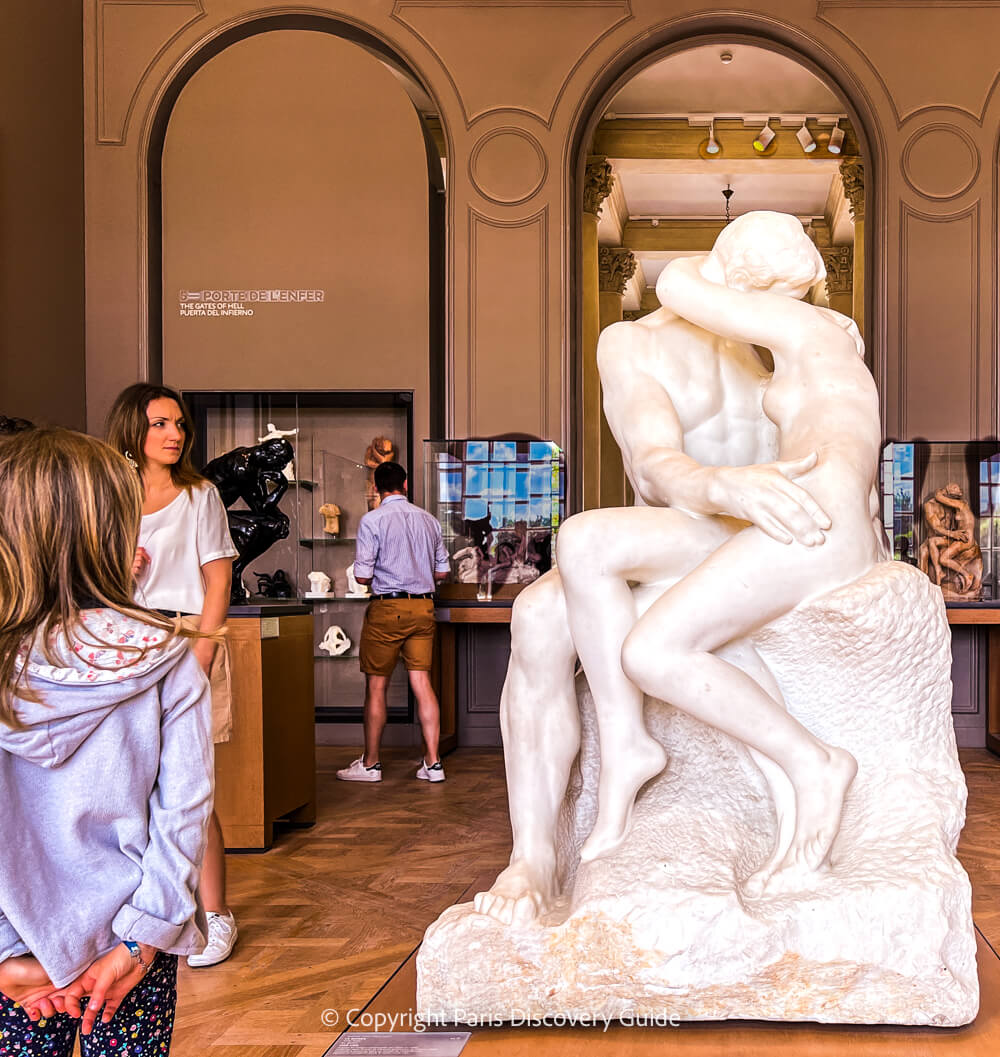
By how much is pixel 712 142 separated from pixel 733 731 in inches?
392

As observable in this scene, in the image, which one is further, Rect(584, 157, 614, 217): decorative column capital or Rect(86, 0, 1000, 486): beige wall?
Rect(584, 157, 614, 217): decorative column capital

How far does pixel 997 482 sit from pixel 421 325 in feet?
12.7

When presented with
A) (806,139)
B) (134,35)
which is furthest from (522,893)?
(806,139)

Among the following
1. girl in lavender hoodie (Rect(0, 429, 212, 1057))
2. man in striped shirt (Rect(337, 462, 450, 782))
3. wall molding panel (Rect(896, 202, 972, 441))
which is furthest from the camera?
wall molding panel (Rect(896, 202, 972, 441))

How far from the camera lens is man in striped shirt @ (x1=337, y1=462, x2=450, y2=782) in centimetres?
668

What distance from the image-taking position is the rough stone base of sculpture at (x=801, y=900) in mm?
2459

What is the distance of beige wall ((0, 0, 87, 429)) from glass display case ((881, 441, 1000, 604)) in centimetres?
533

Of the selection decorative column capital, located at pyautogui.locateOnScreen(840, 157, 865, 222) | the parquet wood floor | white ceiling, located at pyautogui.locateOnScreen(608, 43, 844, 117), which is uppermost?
white ceiling, located at pyautogui.locateOnScreen(608, 43, 844, 117)

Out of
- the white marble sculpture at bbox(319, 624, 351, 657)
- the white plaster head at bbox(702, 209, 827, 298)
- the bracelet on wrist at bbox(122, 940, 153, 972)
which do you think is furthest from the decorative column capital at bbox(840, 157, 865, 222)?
the bracelet on wrist at bbox(122, 940, 153, 972)

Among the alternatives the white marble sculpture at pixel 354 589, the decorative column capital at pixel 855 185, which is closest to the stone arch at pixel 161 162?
the white marble sculpture at pixel 354 589

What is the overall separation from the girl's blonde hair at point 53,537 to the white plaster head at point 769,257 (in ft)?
6.12

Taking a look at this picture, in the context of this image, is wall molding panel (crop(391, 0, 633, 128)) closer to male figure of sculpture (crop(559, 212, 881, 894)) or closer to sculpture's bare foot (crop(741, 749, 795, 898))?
male figure of sculpture (crop(559, 212, 881, 894))

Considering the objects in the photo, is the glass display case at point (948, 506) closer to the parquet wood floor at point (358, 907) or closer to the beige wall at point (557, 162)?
the beige wall at point (557, 162)

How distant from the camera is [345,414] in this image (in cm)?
839
